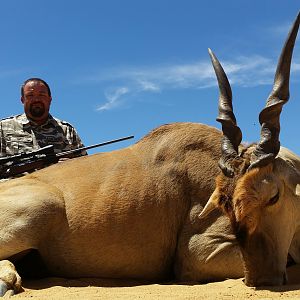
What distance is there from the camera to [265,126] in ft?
18.3

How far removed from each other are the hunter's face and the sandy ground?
459cm

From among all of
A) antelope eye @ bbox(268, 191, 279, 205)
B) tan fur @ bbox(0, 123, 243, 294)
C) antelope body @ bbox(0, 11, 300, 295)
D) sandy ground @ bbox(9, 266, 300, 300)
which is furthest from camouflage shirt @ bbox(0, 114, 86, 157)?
antelope eye @ bbox(268, 191, 279, 205)

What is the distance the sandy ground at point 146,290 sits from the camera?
4.78m

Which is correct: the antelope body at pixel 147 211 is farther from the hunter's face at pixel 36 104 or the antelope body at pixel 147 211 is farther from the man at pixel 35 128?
the hunter's face at pixel 36 104

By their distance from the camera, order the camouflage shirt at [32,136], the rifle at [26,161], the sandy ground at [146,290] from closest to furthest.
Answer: the sandy ground at [146,290]
the rifle at [26,161]
the camouflage shirt at [32,136]

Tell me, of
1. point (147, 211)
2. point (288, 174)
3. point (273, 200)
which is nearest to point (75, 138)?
point (147, 211)

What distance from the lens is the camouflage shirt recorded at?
10.0 metres

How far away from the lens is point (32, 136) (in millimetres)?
10016

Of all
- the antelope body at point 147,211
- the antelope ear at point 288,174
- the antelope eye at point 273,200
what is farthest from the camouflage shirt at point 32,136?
the antelope eye at point 273,200

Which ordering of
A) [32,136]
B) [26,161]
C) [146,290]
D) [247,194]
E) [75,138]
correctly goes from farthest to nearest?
[75,138] → [32,136] → [26,161] → [146,290] → [247,194]

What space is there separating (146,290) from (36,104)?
5.60 meters

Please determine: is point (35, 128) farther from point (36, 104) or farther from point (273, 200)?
point (273, 200)

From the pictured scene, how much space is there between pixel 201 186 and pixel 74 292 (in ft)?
5.97

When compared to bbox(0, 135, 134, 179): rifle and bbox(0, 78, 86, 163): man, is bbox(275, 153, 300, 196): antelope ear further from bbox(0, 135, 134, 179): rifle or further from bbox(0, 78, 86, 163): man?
bbox(0, 78, 86, 163): man
